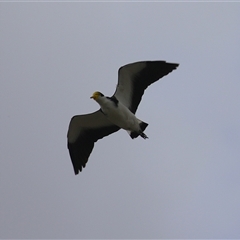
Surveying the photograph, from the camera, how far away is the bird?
1711cm

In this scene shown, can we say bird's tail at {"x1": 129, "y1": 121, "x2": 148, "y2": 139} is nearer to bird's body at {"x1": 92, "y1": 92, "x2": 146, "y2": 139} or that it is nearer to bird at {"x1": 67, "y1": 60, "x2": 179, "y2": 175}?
bird at {"x1": 67, "y1": 60, "x2": 179, "y2": 175}

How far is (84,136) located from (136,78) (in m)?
2.53

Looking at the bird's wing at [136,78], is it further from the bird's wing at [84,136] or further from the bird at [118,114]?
the bird's wing at [84,136]

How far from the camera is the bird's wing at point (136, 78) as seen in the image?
1720 centimetres

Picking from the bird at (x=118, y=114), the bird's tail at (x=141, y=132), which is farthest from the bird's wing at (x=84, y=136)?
the bird's tail at (x=141, y=132)

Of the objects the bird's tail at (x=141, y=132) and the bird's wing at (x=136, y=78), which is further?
the bird's tail at (x=141, y=132)

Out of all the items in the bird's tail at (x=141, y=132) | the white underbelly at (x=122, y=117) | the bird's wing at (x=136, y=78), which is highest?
the bird's wing at (x=136, y=78)

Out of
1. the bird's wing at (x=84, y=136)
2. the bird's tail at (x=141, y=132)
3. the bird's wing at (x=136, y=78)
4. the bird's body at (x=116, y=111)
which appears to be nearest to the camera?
the bird's body at (x=116, y=111)

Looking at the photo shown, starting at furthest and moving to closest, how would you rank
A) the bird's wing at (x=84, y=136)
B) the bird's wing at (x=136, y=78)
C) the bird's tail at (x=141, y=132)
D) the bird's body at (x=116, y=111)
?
the bird's wing at (x=84, y=136)
the bird's tail at (x=141, y=132)
the bird's wing at (x=136, y=78)
the bird's body at (x=116, y=111)

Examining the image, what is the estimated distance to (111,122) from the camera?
18.3 metres

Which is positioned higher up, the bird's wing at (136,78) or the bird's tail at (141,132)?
the bird's wing at (136,78)

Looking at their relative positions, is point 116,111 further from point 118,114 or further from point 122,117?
point 122,117

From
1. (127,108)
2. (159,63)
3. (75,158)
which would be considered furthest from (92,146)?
(159,63)

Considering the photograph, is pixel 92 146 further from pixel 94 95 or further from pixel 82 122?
pixel 94 95
